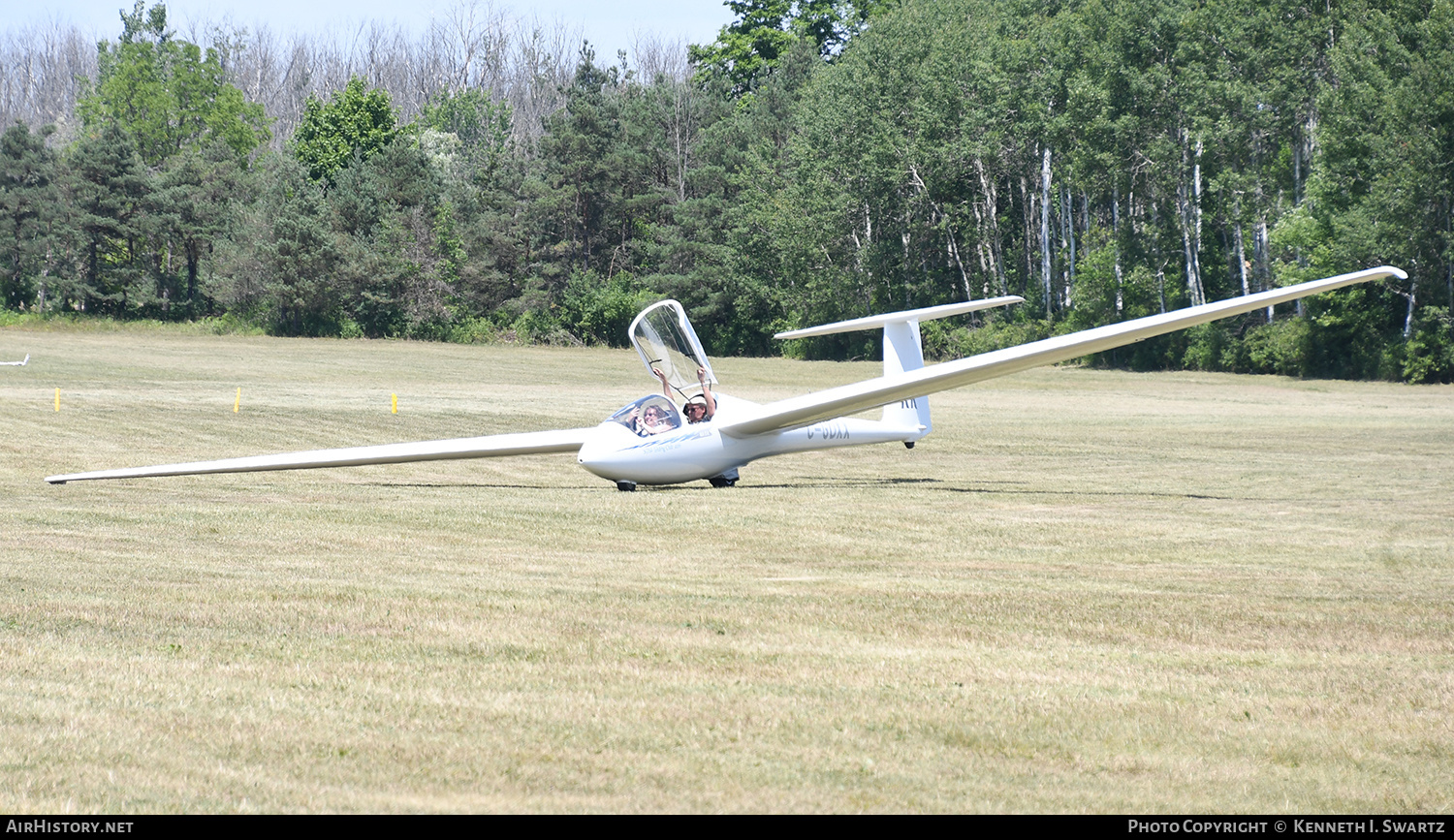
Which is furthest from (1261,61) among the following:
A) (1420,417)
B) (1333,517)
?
(1333,517)

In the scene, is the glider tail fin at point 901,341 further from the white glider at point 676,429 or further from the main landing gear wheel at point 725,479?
the main landing gear wheel at point 725,479

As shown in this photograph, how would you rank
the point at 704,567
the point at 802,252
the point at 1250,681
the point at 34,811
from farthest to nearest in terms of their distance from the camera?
the point at 802,252, the point at 704,567, the point at 1250,681, the point at 34,811

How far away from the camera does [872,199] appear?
238 feet

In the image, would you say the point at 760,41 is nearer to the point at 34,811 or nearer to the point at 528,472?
the point at 528,472

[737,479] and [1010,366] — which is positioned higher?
[1010,366]

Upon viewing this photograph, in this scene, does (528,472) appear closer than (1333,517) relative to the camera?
No

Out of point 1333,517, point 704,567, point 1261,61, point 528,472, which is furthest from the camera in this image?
point 1261,61

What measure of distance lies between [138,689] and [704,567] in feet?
18.8

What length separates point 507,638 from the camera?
8.70 metres

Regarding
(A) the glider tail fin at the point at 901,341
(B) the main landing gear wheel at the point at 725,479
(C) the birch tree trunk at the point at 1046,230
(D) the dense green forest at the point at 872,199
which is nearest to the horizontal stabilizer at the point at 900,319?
(A) the glider tail fin at the point at 901,341

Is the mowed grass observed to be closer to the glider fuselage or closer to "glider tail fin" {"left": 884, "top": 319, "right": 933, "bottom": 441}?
the glider fuselage

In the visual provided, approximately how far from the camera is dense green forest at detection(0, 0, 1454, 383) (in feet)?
168

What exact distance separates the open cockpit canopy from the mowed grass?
154 cm

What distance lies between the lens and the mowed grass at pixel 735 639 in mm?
5902
